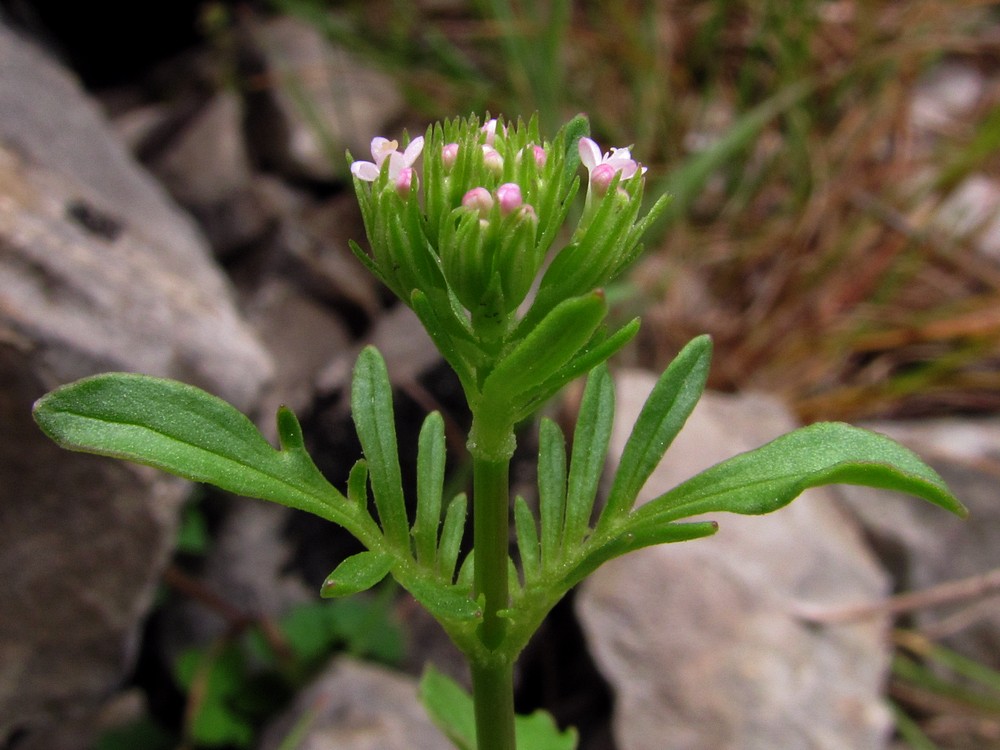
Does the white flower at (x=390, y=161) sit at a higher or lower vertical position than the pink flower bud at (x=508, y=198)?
higher

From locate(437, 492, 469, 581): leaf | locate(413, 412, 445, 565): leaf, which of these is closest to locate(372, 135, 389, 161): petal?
locate(413, 412, 445, 565): leaf

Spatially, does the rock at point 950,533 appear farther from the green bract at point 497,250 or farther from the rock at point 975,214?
the green bract at point 497,250

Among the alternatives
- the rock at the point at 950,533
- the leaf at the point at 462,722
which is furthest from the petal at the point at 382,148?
the rock at the point at 950,533

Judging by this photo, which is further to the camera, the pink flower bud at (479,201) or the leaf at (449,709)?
Result: the leaf at (449,709)

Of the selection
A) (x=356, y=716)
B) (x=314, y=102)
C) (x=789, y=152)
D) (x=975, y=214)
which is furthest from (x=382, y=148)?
(x=975, y=214)

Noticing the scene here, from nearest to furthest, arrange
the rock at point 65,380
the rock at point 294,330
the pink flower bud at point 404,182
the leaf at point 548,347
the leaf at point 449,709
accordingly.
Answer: the leaf at point 548,347
the pink flower bud at point 404,182
the leaf at point 449,709
the rock at point 65,380
the rock at point 294,330

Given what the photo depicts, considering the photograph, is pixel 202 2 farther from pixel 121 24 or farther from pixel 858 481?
pixel 858 481
